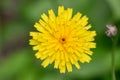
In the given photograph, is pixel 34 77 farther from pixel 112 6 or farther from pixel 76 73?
pixel 112 6

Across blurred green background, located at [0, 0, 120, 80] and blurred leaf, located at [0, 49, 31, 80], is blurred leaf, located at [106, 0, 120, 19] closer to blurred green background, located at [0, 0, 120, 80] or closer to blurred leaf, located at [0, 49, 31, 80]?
blurred green background, located at [0, 0, 120, 80]

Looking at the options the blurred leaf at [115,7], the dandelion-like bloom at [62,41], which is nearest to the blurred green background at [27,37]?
the blurred leaf at [115,7]

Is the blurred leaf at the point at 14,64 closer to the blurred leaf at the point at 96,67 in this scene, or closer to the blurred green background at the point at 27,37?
the blurred green background at the point at 27,37

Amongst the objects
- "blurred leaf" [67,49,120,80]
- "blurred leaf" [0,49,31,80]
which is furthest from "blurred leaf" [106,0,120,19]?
"blurred leaf" [0,49,31,80]

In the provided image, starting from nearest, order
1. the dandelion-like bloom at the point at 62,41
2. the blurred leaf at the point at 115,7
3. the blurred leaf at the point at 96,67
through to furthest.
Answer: the dandelion-like bloom at the point at 62,41 < the blurred leaf at the point at 96,67 < the blurred leaf at the point at 115,7

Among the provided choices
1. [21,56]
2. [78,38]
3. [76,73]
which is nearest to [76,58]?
[78,38]

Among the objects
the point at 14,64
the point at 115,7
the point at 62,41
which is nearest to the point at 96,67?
the point at 115,7
